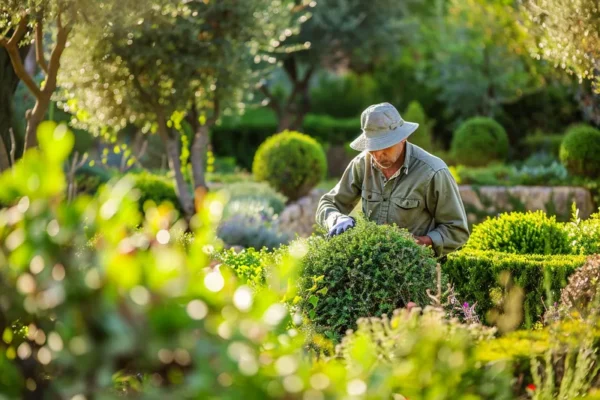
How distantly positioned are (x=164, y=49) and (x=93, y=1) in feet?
10.0

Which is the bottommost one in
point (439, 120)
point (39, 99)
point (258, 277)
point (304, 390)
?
point (439, 120)

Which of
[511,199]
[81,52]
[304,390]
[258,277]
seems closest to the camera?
[304,390]

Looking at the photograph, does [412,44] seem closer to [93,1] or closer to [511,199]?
[511,199]

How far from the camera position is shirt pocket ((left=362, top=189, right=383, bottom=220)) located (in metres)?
6.09

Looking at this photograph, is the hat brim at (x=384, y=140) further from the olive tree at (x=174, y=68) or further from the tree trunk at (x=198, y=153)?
the tree trunk at (x=198, y=153)

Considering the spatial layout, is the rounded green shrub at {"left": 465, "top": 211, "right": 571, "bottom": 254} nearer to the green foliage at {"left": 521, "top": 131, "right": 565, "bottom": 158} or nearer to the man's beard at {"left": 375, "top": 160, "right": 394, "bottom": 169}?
the man's beard at {"left": 375, "top": 160, "right": 394, "bottom": 169}

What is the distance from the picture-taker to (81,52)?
10406 millimetres

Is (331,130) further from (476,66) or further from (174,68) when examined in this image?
(174,68)

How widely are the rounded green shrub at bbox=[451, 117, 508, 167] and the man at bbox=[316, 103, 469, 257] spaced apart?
13.1 m

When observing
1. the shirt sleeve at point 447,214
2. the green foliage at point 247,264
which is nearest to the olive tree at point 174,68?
the green foliage at point 247,264

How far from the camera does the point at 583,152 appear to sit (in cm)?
1391

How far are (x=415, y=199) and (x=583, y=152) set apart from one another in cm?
883

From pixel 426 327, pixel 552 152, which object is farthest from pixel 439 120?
pixel 426 327

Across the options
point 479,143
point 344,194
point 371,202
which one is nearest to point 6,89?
point 344,194
